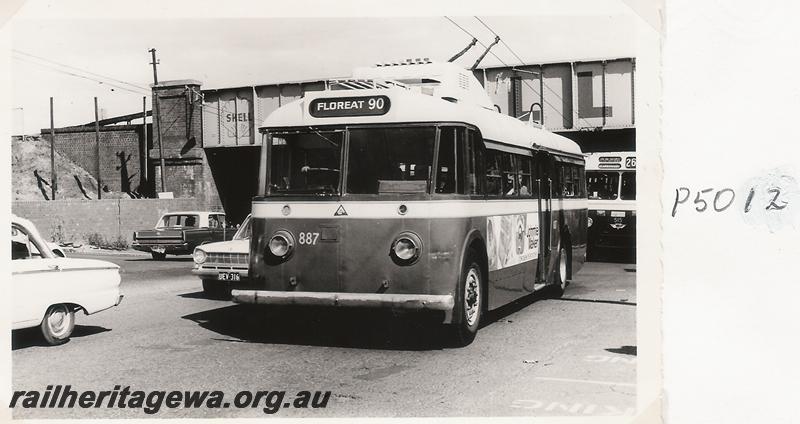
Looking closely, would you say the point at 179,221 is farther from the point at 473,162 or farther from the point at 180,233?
the point at 473,162

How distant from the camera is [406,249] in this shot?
7.19 meters

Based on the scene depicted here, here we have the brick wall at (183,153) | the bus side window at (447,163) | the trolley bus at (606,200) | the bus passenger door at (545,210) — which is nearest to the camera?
the bus side window at (447,163)

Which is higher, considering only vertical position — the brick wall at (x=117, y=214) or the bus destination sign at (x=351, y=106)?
the bus destination sign at (x=351, y=106)

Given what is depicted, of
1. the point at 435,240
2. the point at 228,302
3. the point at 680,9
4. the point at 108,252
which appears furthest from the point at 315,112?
the point at 108,252

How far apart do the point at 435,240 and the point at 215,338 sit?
2.61m

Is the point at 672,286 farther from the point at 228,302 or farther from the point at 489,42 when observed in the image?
the point at 228,302

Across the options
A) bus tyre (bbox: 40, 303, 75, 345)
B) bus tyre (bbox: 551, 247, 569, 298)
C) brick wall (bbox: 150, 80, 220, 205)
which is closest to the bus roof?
bus tyre (bbox: 40, 303, 75, 345)

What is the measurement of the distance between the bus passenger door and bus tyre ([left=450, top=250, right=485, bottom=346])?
2262 mm

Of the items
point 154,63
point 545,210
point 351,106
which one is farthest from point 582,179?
point 154,63

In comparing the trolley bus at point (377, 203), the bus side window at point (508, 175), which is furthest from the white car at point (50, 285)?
the bus side window at point (508, 175)

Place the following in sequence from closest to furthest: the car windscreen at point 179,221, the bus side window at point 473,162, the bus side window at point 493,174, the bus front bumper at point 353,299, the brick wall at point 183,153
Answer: the bus front bumper at point 353,299 → the bus side window at point 473,162 → the bus side window at point 493,174 → the brick wall at point 183,153 → the car windscreen at point 179,221

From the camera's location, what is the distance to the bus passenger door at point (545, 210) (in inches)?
395

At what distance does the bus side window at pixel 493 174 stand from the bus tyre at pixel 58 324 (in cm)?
423

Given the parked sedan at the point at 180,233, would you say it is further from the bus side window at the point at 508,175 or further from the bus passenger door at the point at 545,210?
the bus side window at the point at 508,175
